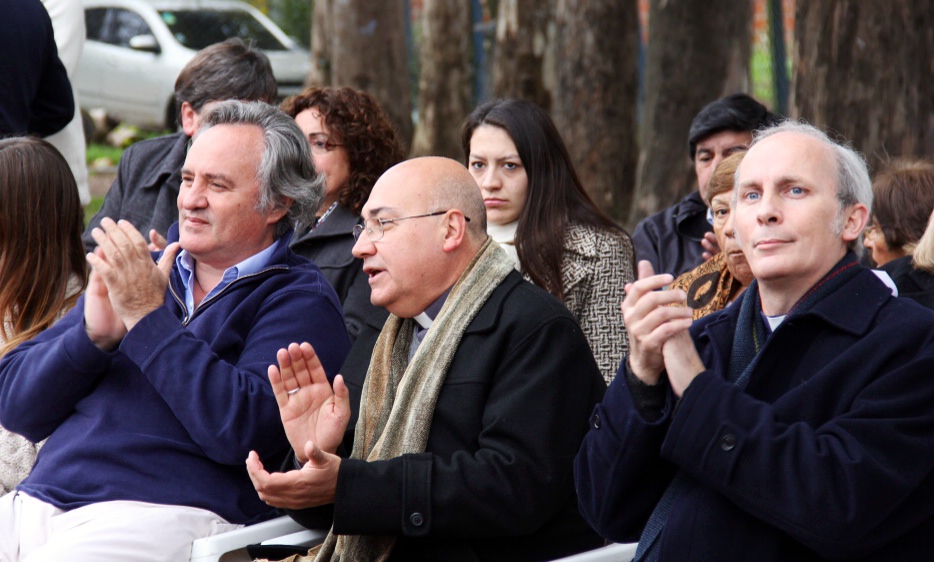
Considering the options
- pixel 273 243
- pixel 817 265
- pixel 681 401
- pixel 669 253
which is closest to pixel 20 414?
pixel 273 243

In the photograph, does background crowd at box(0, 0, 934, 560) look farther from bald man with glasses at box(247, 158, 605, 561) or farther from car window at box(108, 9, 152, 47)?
car window at box(108, 9, 152, 47)

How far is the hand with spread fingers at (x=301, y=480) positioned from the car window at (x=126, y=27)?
1291cm

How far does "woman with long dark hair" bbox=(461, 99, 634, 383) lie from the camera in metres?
4.70

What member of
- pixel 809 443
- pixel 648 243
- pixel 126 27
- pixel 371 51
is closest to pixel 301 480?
pixel 809 443

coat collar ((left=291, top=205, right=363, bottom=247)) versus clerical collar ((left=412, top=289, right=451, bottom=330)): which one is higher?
clerical collar ((left=412, top=289, right=451, bottom=330))

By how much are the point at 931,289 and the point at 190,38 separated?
12595 millimetres

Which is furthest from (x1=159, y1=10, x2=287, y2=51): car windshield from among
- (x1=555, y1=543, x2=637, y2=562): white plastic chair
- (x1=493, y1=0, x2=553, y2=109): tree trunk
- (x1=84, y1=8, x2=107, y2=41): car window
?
(x1=555, y1=543, x2=637, y2=562): white plastic chair

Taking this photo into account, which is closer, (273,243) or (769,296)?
(769,296)

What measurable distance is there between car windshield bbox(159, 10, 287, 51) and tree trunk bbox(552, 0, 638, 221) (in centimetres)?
665

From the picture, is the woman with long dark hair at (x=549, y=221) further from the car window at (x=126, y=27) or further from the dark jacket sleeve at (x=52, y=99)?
the car window at (x=126, y=27)

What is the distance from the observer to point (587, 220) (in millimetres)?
4957

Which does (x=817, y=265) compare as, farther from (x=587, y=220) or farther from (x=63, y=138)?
(x=63, y=138)

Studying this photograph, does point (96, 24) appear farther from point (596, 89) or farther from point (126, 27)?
point (596, 89)

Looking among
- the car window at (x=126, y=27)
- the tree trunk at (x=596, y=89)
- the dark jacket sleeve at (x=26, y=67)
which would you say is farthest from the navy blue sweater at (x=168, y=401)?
the car window at (x=126, y=27)
